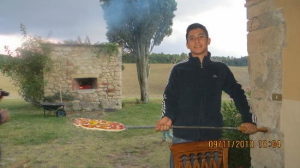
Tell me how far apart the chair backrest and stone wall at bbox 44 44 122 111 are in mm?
9944

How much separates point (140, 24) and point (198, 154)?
13352 millimetres

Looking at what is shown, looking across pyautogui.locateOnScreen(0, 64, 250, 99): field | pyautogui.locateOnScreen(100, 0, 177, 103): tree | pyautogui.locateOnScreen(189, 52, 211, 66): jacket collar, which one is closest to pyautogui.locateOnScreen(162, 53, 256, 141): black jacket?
pyautogui.locateOnScreen(189, 52, 211, 66): jacket collar

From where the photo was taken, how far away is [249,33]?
2.88 meters

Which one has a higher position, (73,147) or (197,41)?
(197,41)

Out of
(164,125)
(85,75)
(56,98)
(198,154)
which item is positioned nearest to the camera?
(198,154)

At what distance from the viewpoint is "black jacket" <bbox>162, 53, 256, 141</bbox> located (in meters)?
2.20

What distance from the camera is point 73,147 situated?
5.92 m

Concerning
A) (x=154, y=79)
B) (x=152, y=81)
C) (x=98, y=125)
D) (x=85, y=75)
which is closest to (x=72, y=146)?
(x=98, y=125)

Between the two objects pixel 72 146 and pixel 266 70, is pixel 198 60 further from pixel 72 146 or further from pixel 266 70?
pixel 72 146

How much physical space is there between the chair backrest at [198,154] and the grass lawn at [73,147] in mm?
3012

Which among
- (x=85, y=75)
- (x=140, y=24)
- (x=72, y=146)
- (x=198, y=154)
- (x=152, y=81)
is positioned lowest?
(x=72, y=146)

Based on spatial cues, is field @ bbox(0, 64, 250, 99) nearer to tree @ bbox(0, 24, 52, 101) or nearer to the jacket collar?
tree @ bbox(0, 24, 52, 101)

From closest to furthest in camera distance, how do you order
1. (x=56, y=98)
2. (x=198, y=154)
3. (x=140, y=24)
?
1. (x=198, y=154)
2. (x=56, y=98)
3. (x=140, y=24)

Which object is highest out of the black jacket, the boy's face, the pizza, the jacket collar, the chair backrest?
the boy's face
